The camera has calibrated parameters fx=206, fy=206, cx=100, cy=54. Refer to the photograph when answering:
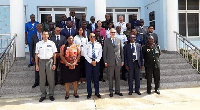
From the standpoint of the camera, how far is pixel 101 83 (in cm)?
688

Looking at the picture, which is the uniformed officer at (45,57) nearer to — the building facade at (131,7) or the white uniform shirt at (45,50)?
the white uniform shirt at (45,50)

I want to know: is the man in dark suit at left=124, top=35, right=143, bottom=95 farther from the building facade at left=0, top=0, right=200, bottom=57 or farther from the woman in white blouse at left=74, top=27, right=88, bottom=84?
the building facade at left=0, top=0, right=200, bottom=57

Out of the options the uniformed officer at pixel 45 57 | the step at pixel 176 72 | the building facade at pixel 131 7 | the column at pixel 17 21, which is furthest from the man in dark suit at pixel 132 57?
the building facade at pixel 131 7

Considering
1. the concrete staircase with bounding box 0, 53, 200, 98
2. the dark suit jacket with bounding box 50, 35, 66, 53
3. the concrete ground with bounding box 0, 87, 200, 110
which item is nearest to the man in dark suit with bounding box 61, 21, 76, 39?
the dark suit jacket with bounding box 50, 35, 66, 53

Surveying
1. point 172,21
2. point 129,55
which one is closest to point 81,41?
point 129,55

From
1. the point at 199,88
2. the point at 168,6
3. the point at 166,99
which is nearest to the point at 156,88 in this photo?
the point at 166,99

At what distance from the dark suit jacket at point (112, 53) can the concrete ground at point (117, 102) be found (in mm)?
1024

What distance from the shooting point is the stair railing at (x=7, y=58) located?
6.87 meters

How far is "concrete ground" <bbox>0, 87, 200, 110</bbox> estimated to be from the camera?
203 inches

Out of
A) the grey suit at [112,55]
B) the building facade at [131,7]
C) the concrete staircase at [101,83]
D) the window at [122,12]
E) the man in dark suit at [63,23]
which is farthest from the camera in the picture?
the window at [122,12]

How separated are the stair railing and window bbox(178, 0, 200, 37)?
8.70 metres

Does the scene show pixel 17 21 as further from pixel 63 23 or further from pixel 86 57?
pixel 86 57

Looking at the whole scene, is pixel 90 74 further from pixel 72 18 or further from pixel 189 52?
pixel 189 52

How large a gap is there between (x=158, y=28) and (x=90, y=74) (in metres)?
6.62
